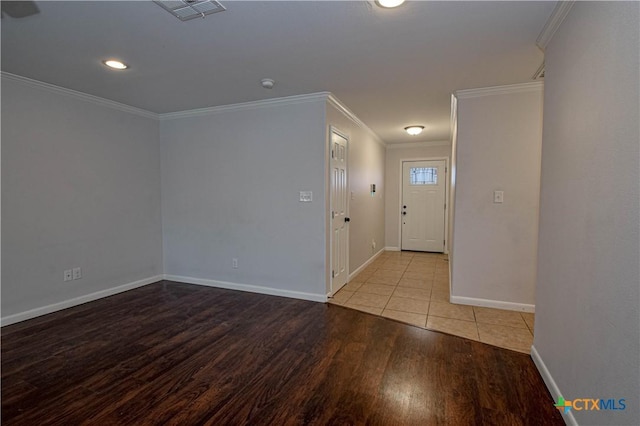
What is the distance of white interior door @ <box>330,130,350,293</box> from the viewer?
3920mm

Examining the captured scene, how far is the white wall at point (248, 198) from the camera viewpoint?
12.4 feet

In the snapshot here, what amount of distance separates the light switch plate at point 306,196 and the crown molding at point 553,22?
2.48 m

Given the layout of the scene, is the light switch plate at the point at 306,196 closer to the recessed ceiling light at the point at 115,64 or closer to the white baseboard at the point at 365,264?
the white baseboard at the point at 365,264

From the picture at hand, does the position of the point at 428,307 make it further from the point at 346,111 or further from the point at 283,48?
the point at 283,48

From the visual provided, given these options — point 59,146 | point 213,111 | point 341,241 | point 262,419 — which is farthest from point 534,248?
point 59,146

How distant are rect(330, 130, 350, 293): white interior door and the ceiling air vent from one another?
2.03 m

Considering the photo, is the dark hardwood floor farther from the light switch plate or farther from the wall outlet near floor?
the light switch plate

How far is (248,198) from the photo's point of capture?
4121 mm

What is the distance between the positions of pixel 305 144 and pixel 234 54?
1.37m

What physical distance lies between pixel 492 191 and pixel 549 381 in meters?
1.98

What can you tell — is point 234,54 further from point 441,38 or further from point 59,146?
point 59,146

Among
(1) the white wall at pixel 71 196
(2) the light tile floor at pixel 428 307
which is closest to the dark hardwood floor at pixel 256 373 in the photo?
(2) the light tile floor at pixel 428 307

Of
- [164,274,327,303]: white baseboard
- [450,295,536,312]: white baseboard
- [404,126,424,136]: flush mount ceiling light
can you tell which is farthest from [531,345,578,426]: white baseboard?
[404,126,424,136]: flush mount ceiling light

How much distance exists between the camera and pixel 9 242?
3055 mm
